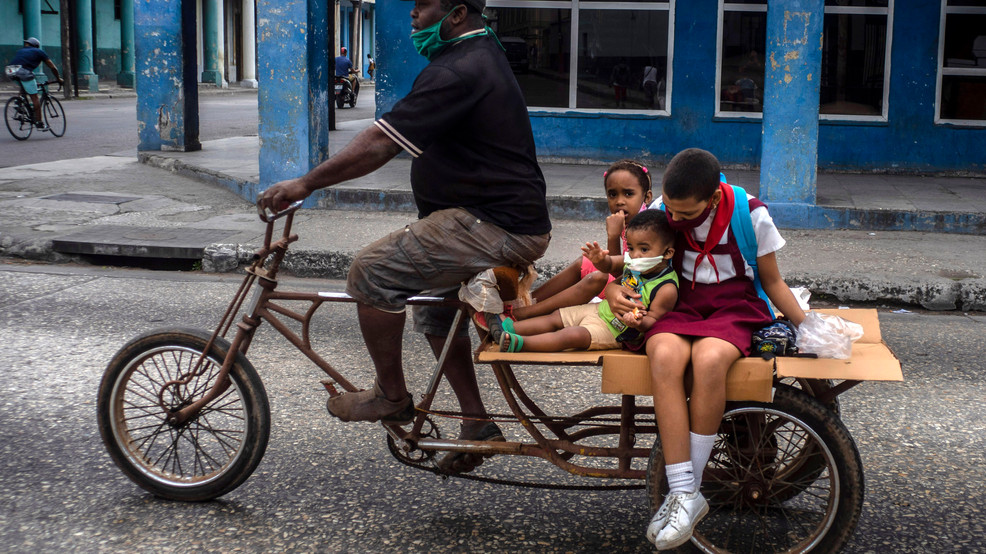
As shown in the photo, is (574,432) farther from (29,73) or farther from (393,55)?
(29,73)

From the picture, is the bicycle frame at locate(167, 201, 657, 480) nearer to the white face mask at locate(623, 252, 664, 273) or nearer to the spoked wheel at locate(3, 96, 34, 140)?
the white face mask at locate(623, 252, 664, 273)

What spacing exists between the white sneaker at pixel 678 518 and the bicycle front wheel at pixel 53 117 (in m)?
17.4

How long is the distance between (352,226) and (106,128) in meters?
13.1

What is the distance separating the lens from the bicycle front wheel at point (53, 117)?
1784cm

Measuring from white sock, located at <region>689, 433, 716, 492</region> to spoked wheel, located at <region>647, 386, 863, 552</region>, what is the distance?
0.36 feet

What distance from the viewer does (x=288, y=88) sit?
1016cm

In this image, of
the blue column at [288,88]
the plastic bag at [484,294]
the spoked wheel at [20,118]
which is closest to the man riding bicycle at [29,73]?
the spoked wheel at [20,118]

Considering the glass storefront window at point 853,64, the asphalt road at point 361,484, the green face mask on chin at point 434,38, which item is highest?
the glass storefront window at point 853,64

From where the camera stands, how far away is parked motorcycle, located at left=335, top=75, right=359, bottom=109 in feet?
85.5

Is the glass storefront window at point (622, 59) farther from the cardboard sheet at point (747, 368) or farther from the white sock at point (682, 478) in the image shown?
the white sock at point (682, 478)


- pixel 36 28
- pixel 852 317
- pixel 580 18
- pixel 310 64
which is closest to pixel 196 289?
pixel 310 64

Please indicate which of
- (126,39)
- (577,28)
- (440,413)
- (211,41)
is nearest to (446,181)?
(440,413)

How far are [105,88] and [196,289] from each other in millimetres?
31438

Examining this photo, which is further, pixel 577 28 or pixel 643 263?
pixel 577 28
